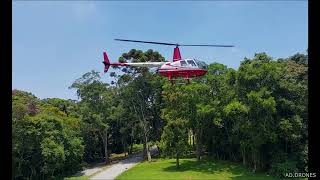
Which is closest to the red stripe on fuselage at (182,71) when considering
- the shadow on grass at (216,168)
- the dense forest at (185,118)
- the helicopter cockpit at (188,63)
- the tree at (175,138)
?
the helicopter cockpit at (188,63)

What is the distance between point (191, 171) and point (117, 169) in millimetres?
7793

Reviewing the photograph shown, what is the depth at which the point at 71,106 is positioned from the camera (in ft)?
170

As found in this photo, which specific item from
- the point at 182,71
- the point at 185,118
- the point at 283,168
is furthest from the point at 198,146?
the point at 182,71

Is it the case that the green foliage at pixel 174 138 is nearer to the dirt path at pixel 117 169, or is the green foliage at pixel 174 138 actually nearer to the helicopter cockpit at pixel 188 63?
the dirt path at pixel 117 169

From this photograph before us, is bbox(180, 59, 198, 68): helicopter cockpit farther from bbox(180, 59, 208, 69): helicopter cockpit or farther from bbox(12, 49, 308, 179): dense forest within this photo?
bbox(12, 49, 308, 179): dense forest

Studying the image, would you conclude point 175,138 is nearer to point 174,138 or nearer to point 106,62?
point 174,138

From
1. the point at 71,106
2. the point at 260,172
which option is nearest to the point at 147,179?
the point at 260,172

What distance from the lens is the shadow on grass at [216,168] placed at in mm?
35344

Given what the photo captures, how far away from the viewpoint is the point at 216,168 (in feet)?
124

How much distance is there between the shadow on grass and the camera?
35344 mm

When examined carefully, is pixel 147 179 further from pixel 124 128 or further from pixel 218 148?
pixel 124 128

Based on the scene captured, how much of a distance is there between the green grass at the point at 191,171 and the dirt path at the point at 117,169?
0.98 m

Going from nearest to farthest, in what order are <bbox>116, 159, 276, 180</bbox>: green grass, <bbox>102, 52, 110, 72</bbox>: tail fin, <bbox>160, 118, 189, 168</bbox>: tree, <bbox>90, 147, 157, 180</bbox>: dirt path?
<bbox>102, 52, 110, 72</bbox>: tail fin
<bbox>116, 159, 276, 180</bbox>: green grass
<bbox>90, 147, 157, 180</bbox>: dirt path
<bbox>160, 118, 189, 168</bbox>: tree

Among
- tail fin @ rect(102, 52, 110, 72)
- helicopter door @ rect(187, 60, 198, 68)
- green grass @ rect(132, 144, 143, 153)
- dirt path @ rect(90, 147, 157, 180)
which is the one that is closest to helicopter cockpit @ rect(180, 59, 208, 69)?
helicopter door @ rect(187, 60, 198, 68)
